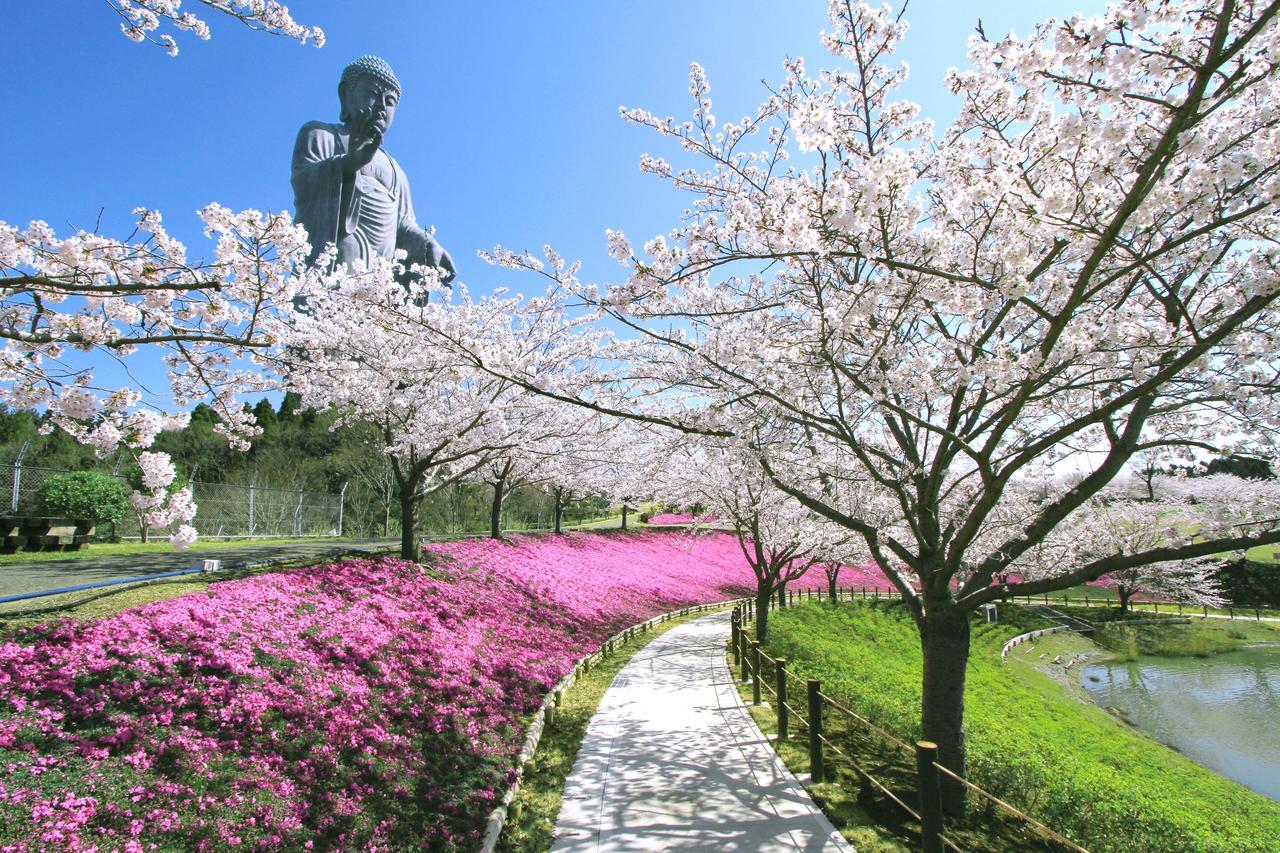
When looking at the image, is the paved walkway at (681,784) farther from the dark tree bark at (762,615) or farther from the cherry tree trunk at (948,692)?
the dark tree bark at (762,615)

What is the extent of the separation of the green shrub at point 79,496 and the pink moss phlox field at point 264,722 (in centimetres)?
785

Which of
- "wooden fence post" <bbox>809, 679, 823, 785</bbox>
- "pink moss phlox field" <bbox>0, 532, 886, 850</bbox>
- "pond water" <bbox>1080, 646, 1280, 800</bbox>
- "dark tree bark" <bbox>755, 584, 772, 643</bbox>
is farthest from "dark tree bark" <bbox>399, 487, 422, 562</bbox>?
"pond water" <bbox>1080, 646, 1280, 800</bbox>

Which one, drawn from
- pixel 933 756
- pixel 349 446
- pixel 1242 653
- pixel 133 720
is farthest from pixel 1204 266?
pixel 349 446

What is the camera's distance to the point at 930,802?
4.80 meters

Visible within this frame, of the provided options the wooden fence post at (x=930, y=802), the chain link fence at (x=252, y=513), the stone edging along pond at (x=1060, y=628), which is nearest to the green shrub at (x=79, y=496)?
the chain link fence at (x=252, y=513)

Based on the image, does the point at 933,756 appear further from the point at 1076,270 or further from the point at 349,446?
the point at 349,446

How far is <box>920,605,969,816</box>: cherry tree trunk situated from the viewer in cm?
606

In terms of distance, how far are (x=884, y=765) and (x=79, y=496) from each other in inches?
654

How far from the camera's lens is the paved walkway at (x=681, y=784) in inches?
207

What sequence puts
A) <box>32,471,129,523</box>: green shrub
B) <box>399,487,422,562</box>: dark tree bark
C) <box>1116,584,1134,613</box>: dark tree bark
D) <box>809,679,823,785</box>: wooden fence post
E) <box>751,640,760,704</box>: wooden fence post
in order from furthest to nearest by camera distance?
<box>1116,584,1134,613</box>: dark tree bark → <box>32,471,129,523</box>: green shrub → <box>399,487,422,562</box>: dark tree bark → <box>751,640,760,704</box>: wooden fence post → <box>809,679,823,785</box>: wooden fence post

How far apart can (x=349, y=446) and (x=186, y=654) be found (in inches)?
933

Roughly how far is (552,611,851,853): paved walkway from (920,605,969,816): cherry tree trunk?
1458mm

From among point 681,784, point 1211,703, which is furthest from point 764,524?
point 1211,703

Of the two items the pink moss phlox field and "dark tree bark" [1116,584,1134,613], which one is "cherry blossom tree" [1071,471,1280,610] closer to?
"dark tree bark" [1116,584,1134,613]
